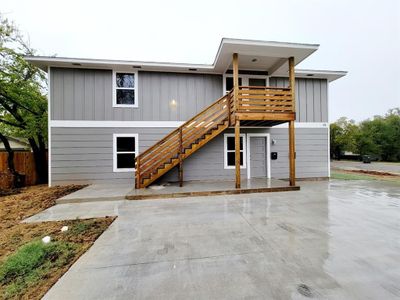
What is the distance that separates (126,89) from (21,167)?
5.77m

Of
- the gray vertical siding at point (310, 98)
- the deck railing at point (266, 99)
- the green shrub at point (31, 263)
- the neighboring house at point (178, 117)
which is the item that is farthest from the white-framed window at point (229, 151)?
the green shrub at point (31, 263)

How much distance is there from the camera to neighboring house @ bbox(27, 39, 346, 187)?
6488 mm

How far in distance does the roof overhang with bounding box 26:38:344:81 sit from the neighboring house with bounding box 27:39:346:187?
0.04m

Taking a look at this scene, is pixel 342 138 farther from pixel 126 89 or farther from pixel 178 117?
pixel 126 89

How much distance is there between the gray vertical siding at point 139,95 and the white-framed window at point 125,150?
2.46ft

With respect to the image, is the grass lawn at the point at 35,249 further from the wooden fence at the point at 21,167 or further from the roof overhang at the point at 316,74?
the roof overhang at the point at 316,74

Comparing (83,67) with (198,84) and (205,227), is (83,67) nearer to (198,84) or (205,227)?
(198,84)

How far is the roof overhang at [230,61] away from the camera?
5836 millimetres

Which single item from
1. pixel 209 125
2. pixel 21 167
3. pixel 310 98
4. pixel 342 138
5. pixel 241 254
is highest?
pixel 310 98

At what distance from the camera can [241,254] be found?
251cm

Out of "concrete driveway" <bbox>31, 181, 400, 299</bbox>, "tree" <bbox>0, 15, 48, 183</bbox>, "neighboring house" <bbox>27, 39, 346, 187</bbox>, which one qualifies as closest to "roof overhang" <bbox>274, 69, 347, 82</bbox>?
"neighboring house" <bbox>27, 39, 346, 187</bbox>

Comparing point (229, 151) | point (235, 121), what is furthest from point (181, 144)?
point (229, 151)

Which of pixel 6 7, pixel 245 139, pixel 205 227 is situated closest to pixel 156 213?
pixel 205 227

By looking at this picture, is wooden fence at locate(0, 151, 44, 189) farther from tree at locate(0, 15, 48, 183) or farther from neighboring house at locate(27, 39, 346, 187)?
neighboring house at locate(27, 39, 346, 187)
